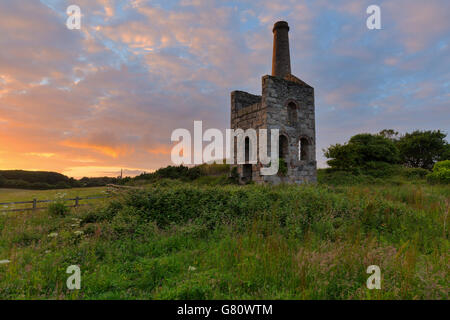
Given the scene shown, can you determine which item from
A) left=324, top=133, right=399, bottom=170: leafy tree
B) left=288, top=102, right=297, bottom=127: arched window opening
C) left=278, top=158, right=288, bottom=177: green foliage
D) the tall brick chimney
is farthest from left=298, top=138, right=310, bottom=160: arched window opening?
left=324, top=133, right=399, bottom=170: leafy tree

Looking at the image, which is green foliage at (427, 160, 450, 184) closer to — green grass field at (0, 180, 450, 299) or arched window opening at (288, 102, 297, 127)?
green grass field at (0, 180, 450, 299)

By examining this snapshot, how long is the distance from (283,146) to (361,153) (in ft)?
40.4

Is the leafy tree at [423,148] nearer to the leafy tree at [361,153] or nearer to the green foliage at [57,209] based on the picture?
the leafy tree at [361,153]

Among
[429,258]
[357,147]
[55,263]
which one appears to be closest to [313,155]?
[357,147]

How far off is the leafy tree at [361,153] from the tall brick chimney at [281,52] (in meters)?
9.39

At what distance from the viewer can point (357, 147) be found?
74.5 ft

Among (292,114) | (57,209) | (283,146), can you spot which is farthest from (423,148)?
(57,209)

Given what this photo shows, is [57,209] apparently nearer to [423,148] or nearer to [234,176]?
[234,176]

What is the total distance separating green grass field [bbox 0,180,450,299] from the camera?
325 centimetres

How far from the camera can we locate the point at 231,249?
4.49 meters

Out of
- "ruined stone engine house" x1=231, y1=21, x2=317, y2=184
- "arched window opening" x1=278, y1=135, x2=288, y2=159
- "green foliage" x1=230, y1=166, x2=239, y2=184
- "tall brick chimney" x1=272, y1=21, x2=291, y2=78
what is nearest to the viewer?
"ruined stone engine house" x1=231, y1=21, x2=317, y2=184

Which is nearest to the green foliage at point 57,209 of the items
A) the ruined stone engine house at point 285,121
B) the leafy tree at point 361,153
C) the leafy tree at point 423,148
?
the ruined stone engine house at point 285,121

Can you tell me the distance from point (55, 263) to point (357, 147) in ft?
80.8

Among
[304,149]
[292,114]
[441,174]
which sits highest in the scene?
[292,114]
